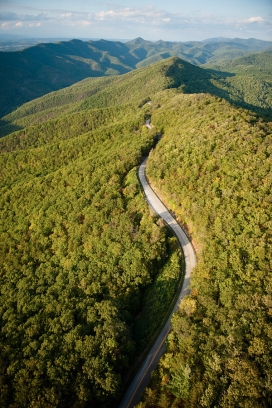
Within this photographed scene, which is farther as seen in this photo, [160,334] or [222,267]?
[222,267]

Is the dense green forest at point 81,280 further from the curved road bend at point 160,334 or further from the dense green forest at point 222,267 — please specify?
the dense green forest at point 222,267

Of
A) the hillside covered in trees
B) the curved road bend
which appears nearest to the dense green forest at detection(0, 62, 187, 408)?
the hillside covered in trees

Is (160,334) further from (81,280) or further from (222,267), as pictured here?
(81,280)

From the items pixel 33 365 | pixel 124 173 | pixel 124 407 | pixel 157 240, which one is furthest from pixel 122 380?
pixel 124 173

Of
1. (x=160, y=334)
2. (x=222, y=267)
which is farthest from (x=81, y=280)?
(x=222, y=267)

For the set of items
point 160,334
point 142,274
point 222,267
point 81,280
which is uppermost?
point 222,267

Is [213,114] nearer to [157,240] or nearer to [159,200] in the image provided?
[159,200]

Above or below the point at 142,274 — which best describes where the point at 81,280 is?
below
